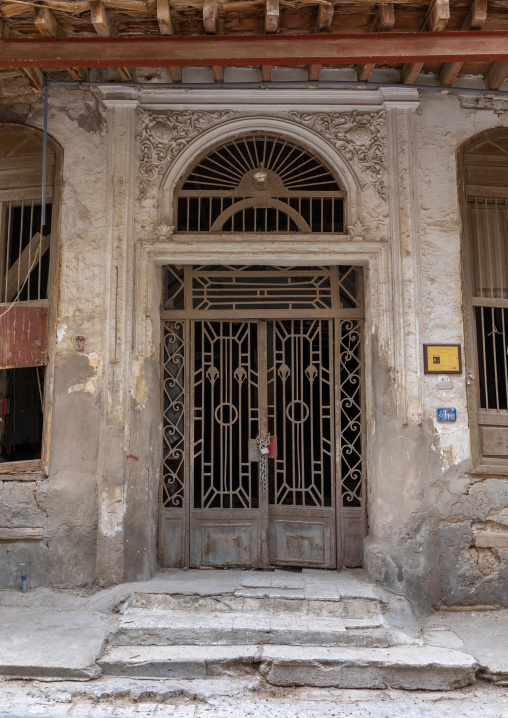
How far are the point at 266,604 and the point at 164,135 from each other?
4212 mm

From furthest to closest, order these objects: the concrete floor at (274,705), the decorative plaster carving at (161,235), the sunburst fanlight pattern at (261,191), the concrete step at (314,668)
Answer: the sunburst fanlight pattern at (261,191)
the decorative plaster carving at (161,235)
the concrete step at (314,668)
the concrete floor at (274,705)

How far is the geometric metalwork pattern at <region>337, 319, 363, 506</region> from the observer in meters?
5.96

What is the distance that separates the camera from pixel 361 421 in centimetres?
601

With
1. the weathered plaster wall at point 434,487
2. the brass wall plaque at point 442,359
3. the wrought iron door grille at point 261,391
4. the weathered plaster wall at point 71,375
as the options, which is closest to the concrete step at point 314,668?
the weathered plaster wall at point 434,487

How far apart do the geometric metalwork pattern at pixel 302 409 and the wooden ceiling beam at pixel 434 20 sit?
2.33 m

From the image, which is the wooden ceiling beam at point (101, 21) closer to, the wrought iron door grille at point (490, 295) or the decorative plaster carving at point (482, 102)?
the decorative plaster carving at point (482, 102)

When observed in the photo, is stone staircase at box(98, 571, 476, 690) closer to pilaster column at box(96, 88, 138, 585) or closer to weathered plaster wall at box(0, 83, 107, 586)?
pilaster column at box(96, 88, 138, 585)

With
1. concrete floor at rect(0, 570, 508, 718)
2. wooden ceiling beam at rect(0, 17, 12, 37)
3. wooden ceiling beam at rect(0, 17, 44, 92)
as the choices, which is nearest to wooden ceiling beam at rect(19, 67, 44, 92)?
wooden ceiling beam at rect(0, 17, 44, 92)

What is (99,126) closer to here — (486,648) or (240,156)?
(240,156)

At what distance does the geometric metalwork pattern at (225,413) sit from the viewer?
6000 millimetres

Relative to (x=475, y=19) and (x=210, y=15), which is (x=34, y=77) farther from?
(x=475, y=19)

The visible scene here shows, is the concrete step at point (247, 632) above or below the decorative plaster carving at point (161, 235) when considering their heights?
below

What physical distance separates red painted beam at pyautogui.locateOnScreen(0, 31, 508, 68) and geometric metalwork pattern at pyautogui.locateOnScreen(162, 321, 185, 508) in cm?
235

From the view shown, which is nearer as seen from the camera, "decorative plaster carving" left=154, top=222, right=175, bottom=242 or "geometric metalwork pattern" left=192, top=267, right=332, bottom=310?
"decorative plaster carving" left=154, top=222, right=175, bottom=242
